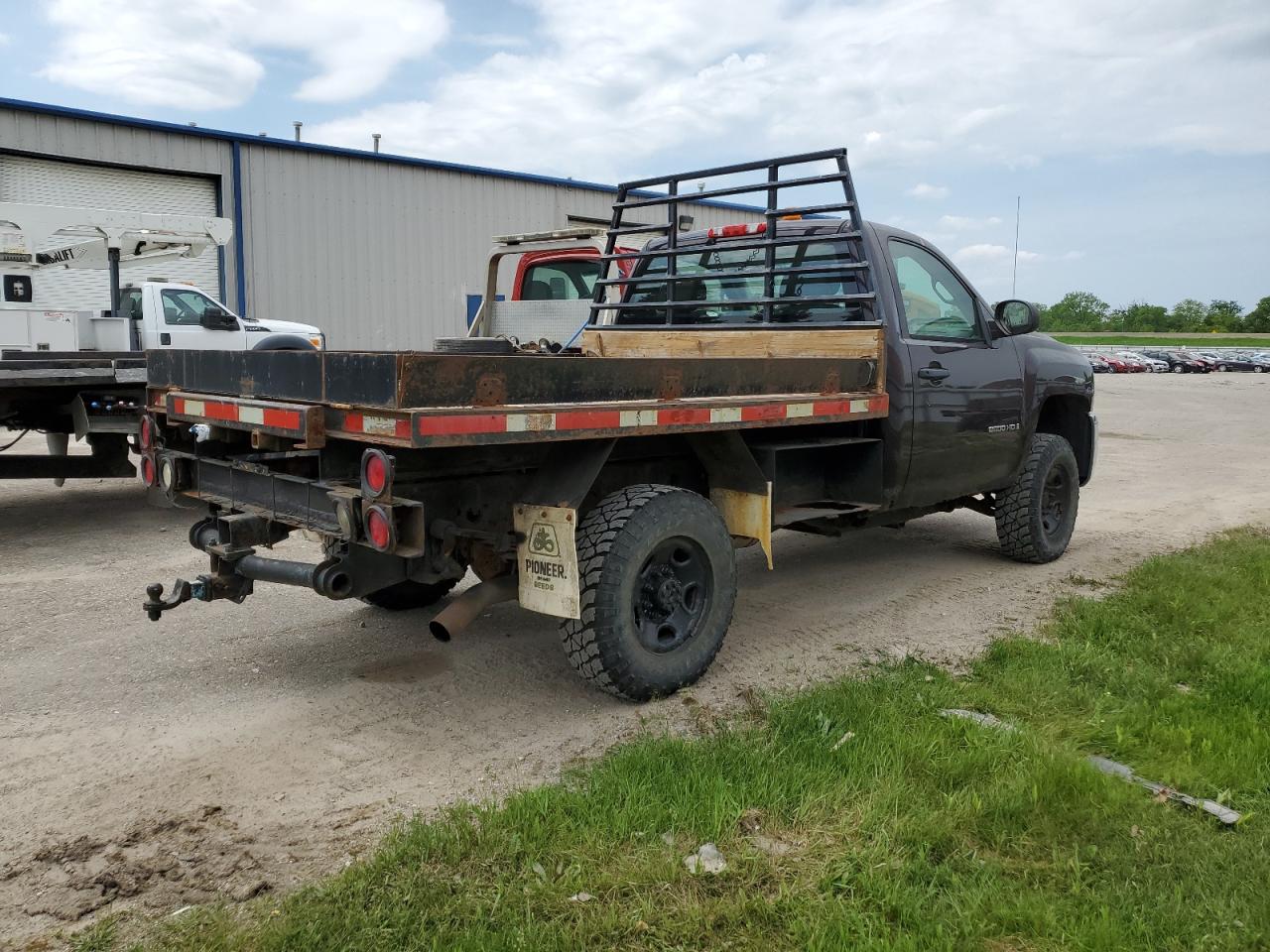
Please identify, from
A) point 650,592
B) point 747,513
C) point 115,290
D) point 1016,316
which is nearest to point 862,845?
point 650,592

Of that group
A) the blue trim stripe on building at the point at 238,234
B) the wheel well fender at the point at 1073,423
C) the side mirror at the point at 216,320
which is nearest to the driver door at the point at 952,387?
the wheel well fender at the point at 1073,423

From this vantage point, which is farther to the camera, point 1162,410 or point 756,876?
point 1162,410

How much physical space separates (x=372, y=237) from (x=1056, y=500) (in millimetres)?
16966

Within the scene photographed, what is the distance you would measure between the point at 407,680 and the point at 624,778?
1587 millimetres

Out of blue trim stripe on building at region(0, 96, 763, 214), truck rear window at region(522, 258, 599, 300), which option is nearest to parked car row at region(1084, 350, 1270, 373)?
blue trim stripe on building at region(0, 96, 763, 214)

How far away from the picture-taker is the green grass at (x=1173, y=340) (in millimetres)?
84625

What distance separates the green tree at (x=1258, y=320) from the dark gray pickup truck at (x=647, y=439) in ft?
383

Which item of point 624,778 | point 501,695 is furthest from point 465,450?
point 624,778

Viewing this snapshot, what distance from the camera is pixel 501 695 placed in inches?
176

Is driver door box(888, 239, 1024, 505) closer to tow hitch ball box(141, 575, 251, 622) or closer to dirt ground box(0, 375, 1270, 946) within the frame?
dirt ground box(0, 375, 1270, 946)

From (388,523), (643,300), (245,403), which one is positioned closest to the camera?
(388,523)

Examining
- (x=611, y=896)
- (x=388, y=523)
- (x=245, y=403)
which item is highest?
(x=245, y=403)

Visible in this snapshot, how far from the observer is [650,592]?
4.33 m

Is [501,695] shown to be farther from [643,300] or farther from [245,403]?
[643,300]
